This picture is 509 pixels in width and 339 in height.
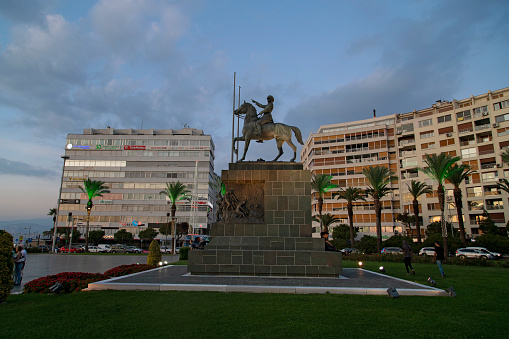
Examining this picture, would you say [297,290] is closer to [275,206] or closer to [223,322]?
[223,322]

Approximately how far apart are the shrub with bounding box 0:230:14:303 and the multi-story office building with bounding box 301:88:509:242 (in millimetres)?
60554

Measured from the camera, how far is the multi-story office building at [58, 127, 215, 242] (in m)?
78.7

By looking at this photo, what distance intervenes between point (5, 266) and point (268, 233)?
8.60 meters

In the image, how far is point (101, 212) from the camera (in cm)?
7912

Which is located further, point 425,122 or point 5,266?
point 425,122

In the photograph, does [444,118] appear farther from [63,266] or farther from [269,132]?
[63,266]

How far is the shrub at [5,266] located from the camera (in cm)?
773

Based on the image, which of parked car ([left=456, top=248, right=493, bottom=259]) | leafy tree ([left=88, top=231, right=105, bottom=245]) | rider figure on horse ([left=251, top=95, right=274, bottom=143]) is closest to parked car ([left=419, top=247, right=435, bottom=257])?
parked car ([left=456, top=248, right=493, bottom=259])

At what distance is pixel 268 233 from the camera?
13141mm

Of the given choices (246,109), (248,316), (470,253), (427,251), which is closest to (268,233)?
(246,109)

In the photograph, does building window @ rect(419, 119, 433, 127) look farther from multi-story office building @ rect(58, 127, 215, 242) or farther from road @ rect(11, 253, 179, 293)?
road @ rect(11, 253, 179, 293)

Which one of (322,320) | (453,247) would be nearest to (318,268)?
(322,320)

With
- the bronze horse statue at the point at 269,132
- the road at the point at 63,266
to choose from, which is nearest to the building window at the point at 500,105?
the bronze horse statue at the point at 269,132

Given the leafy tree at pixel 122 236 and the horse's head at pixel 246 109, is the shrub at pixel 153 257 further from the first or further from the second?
the leafy tree at pixel 122 236
